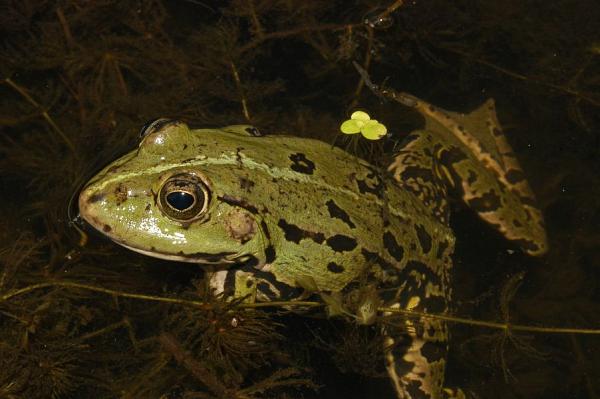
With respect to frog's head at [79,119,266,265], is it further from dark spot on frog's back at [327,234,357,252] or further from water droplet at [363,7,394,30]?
water droplet at [363,7,394,30]

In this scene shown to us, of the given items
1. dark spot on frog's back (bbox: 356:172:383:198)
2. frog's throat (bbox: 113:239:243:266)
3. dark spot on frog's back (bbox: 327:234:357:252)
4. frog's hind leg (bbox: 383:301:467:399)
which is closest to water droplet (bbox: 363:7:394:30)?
dark spot on frog's back (bbox: 356:172:383:198)

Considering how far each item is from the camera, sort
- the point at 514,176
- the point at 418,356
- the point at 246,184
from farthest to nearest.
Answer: the point at 514,176
the point at 418,356
the point at 246,184

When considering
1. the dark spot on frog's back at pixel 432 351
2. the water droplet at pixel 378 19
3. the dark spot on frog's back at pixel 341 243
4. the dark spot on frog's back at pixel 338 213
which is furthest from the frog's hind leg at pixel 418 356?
the water droplet at pixel 378 19

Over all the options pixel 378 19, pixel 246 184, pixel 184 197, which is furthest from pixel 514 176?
pixel 184 197

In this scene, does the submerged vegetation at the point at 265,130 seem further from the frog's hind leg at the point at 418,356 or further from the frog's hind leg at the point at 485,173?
the frog's hind leg at the point at 485,173

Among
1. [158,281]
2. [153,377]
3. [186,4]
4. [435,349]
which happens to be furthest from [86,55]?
[435,349]

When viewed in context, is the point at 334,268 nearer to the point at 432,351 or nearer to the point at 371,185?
the point at 371,185
